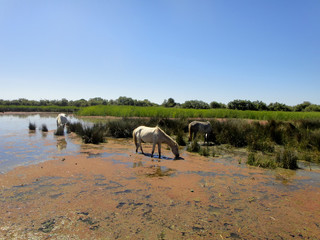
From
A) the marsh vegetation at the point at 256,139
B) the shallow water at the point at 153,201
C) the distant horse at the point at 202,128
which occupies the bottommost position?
the shallow water at the point at 153,201

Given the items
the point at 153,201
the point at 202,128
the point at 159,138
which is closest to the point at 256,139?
the point at 202,128

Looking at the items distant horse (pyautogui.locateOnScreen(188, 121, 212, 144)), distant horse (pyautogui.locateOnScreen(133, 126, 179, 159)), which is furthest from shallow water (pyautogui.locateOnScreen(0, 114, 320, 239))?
distant horse (pyautogui.locateOnScreen(188, 121, 212, 144))

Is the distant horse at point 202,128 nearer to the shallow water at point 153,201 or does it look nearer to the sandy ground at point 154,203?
the shallow water at point 153,201

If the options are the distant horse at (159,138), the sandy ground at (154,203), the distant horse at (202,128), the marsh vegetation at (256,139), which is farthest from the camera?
the distant horse at (202,128)

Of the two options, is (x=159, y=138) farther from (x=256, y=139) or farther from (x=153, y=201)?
(x=256, y=139)

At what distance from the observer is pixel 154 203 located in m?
5.05

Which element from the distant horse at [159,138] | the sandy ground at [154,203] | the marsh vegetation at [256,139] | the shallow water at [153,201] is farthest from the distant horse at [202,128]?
the sandy ground at [154,203]

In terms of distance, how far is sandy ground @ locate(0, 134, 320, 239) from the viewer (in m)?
3.95

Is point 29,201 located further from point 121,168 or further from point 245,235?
point 245,235

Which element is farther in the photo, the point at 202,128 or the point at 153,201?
the point at 202,128

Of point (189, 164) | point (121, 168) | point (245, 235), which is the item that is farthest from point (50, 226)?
point (189, 164)

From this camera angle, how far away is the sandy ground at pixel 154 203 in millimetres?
3949

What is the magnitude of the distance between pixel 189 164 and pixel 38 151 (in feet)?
23.6

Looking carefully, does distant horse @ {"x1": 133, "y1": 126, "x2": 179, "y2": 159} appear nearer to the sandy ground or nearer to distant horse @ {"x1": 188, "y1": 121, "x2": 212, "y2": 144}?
the sandy ground
